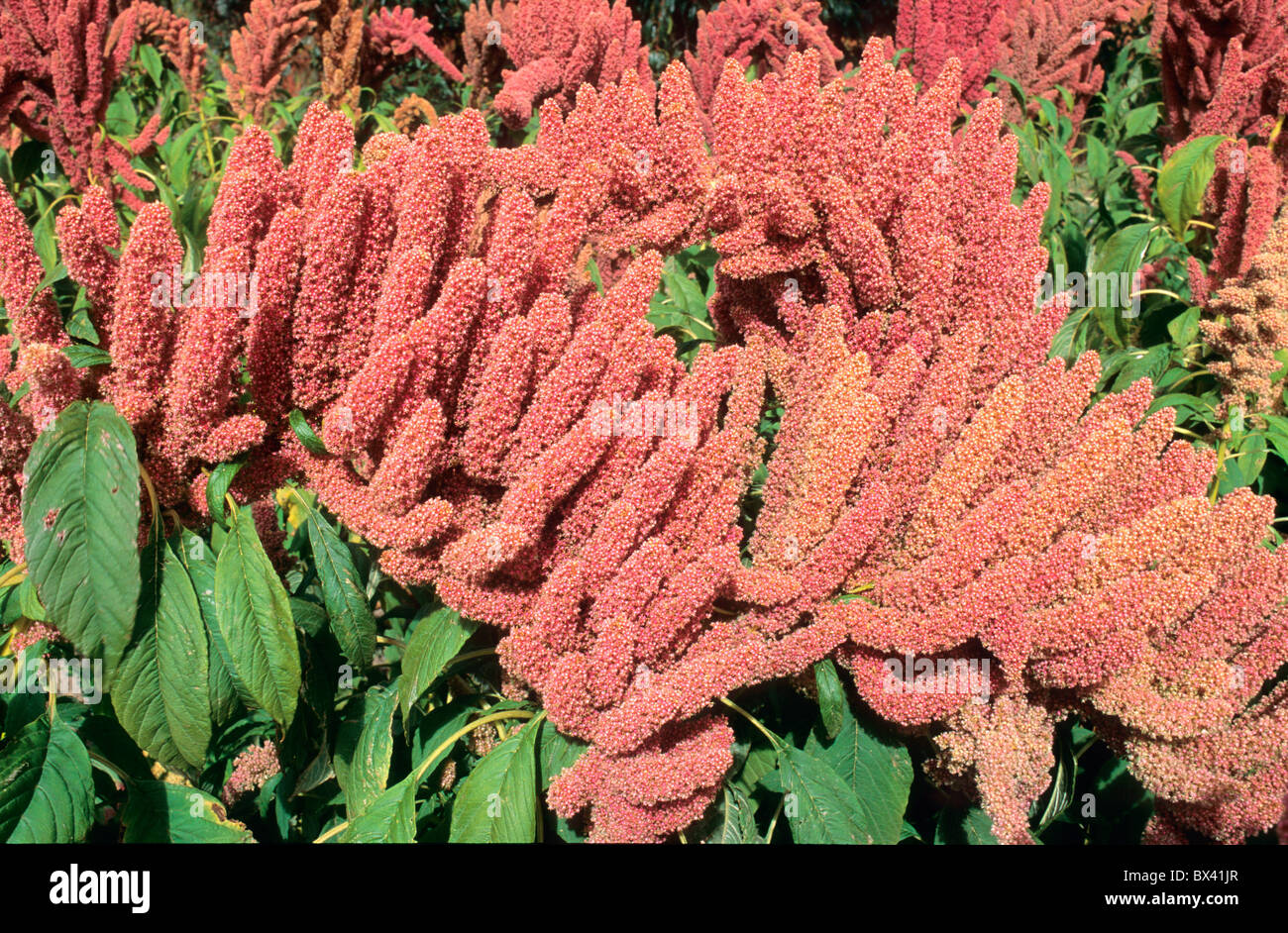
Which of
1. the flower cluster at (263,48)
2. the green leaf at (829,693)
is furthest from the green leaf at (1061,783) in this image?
the flower cluster at (263,48)

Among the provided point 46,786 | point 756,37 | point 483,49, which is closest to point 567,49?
point 756,37

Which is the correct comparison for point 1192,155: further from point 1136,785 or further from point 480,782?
point 480,782

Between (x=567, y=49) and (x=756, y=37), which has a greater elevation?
(x=756, y=37)

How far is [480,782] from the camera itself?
1221 mm

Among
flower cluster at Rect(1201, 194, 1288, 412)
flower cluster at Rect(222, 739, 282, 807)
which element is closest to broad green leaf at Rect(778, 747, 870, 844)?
flower cluster at Rect(222, 739, 282, 807)

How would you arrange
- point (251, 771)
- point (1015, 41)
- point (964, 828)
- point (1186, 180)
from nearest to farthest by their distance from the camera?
1. point (964, 828)
2. point (251, 771)
3. point (1186, 180)
4. point (1015, 41)

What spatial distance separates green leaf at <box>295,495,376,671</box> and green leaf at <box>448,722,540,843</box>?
8.7 inches

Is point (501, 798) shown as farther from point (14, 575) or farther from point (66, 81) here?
point (66, 81)

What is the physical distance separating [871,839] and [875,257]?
2.66ft

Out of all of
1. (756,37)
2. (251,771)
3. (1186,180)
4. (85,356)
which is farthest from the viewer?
(756,37)

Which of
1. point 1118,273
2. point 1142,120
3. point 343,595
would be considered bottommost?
point 343,595

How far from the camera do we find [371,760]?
1381 millimetres

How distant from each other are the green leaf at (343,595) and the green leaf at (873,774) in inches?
26.1

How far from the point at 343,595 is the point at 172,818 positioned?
0.38m
